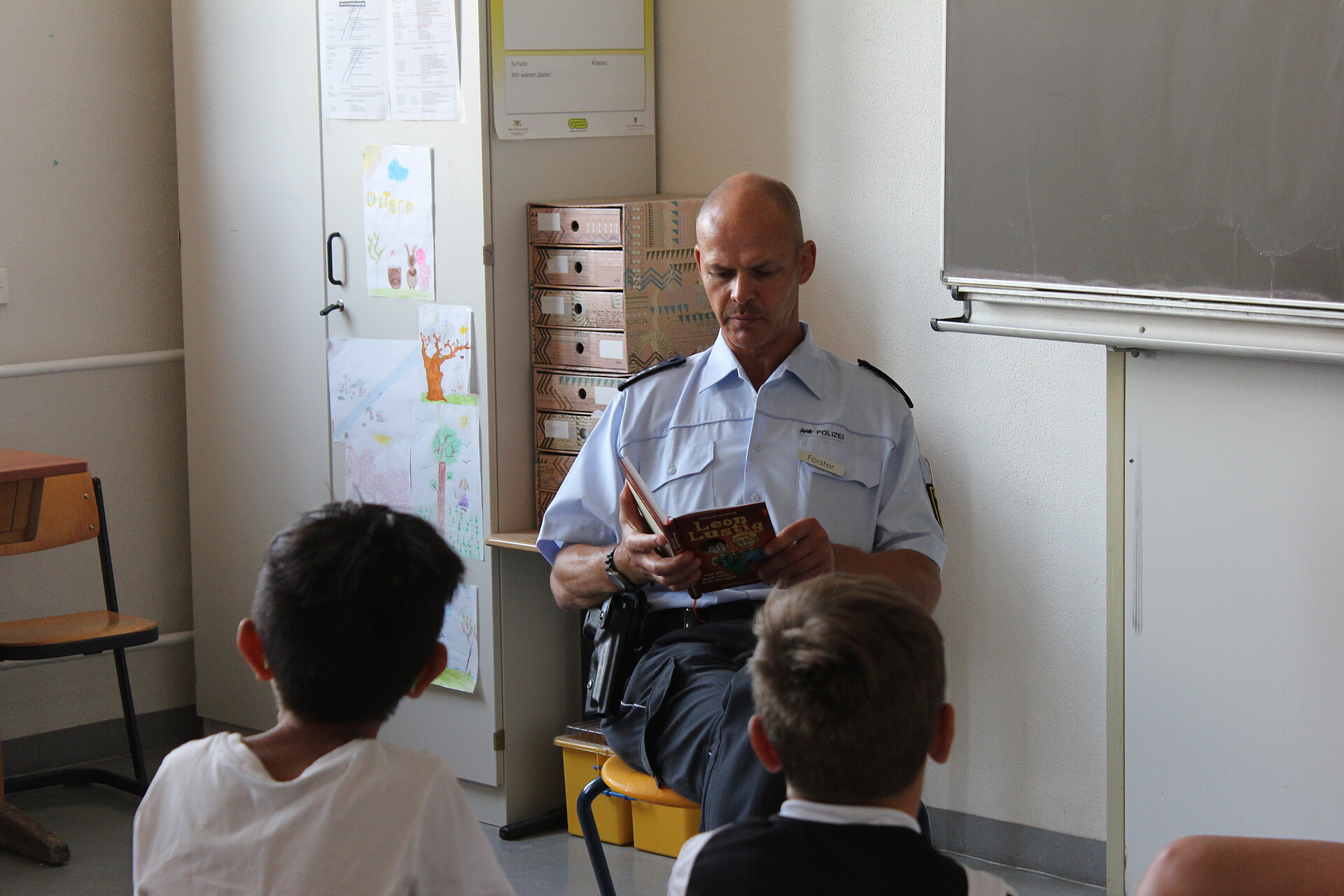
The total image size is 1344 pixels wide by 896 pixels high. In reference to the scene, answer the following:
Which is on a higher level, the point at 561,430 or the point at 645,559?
the point at 561,430

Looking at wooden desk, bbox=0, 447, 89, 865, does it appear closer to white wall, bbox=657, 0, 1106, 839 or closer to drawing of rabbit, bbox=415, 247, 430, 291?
drawing of rabbit, bbox=415, 247, 430, 291

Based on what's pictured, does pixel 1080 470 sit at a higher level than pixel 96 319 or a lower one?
lower

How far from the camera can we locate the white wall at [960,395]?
118 inches

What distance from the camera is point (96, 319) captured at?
3.93 meters

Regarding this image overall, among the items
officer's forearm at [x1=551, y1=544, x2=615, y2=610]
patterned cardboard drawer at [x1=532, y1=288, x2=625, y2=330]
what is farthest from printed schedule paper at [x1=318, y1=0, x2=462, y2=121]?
officer's forearm at [x1=551, y1=544, x2=615, y2=610]

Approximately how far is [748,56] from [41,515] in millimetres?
2026

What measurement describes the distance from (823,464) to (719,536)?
0.41 metres

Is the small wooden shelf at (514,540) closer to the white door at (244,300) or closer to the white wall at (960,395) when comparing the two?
the white door at (244,300)

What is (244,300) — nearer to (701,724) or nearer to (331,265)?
(331,265)

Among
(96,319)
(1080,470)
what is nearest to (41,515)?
(96,319)

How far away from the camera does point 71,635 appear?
3348 mm

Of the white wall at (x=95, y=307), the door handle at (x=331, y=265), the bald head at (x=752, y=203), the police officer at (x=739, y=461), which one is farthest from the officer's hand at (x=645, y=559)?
the white wall at (x=95, y=307)

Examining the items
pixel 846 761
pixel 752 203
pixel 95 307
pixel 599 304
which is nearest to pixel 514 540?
pixel 599 304

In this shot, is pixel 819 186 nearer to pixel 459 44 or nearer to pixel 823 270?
pixel 823 270
